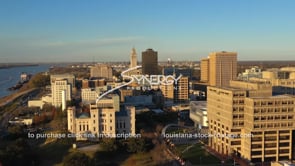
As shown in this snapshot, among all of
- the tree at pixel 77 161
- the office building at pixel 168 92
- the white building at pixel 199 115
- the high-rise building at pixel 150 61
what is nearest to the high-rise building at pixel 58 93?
the office building at pixel 168 92

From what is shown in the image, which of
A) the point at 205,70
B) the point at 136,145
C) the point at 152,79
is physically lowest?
the point at 136,145

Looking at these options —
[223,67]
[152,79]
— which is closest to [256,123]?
[152,79]

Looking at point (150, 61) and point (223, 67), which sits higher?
point (150, 61)

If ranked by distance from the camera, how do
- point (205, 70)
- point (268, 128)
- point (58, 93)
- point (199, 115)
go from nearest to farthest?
point (268, 128), point (199, 115), point (58, 93), point (205, 70)

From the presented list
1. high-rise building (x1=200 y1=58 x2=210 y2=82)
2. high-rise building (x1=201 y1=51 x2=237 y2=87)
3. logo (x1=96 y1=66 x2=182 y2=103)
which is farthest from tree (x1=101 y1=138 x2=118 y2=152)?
high-rise building (x1=200 y1=58 x2=210 y2=82)

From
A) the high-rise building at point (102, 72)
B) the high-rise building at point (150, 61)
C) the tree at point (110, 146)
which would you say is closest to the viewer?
the tree at point (110, 146)

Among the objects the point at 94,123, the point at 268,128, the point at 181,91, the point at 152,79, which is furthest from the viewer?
the point at 152,79

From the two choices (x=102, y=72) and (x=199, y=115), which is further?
(x=102, y=72)

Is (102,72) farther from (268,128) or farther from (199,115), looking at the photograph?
(268,128)

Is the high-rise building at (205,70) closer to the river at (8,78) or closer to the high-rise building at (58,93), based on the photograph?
the high-rise building at (58,93)
